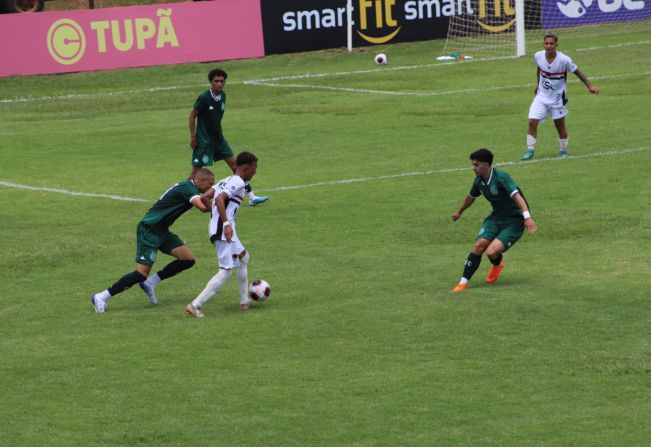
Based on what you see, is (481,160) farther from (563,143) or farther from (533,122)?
(563,143)

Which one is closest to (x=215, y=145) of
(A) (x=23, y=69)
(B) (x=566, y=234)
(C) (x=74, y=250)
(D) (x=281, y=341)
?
(C) (x=74, y=250)

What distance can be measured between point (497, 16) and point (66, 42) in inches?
627

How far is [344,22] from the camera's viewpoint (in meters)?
46.4

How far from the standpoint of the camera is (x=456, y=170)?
990 inches

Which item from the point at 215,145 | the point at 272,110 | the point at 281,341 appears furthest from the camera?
the point at 272,110

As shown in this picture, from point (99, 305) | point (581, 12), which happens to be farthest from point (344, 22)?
point (99, 305)

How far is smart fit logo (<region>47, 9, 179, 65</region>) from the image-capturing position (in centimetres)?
4075

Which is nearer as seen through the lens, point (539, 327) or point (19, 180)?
point (539, 327)

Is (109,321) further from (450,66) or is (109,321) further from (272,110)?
(450,66)

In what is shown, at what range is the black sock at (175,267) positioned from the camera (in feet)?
52.3

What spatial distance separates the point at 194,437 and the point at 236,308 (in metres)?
4.73

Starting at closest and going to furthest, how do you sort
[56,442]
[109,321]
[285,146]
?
[56,442], [109,321], [285,146]

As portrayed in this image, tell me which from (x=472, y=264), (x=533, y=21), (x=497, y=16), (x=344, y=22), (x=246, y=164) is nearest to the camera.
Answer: (x=246, y=164)

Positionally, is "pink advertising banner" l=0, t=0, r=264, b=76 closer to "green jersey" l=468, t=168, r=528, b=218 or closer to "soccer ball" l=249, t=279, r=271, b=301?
"soccer ball" l=249, t=279, r=271, b=301
